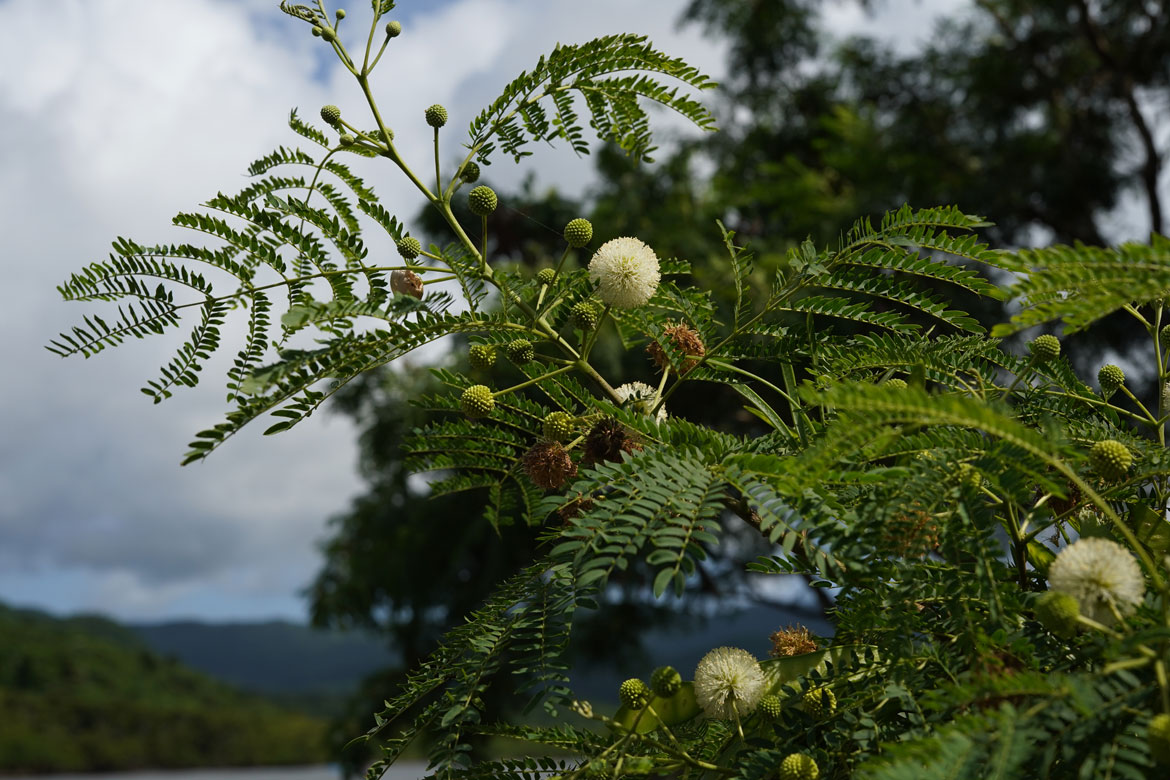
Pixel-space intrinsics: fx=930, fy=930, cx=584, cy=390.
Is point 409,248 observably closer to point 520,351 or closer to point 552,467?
point 520,351

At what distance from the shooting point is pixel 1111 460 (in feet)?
3.15

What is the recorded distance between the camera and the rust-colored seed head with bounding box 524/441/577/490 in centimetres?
120

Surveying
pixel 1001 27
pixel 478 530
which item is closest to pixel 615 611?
pixel 478 530

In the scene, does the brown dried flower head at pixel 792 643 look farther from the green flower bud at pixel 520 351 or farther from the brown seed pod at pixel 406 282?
the brown seed pod at pixel 406 282

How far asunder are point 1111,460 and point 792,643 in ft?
1.47

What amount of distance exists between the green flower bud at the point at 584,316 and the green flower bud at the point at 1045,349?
1.85 feet

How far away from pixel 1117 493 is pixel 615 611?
11.0 meters

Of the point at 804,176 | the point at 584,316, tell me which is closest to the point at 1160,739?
the point at 584,316

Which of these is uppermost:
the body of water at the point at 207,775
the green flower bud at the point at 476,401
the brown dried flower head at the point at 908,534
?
the green flower bud at the point at 476,401

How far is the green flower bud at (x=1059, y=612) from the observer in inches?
30.4

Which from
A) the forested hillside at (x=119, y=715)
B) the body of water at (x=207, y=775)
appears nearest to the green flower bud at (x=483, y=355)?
the body of water at (x=207, y=775)

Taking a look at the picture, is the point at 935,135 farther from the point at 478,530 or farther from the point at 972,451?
the point at 972,451

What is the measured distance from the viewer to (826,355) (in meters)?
1.21

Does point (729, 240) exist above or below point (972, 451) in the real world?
above
